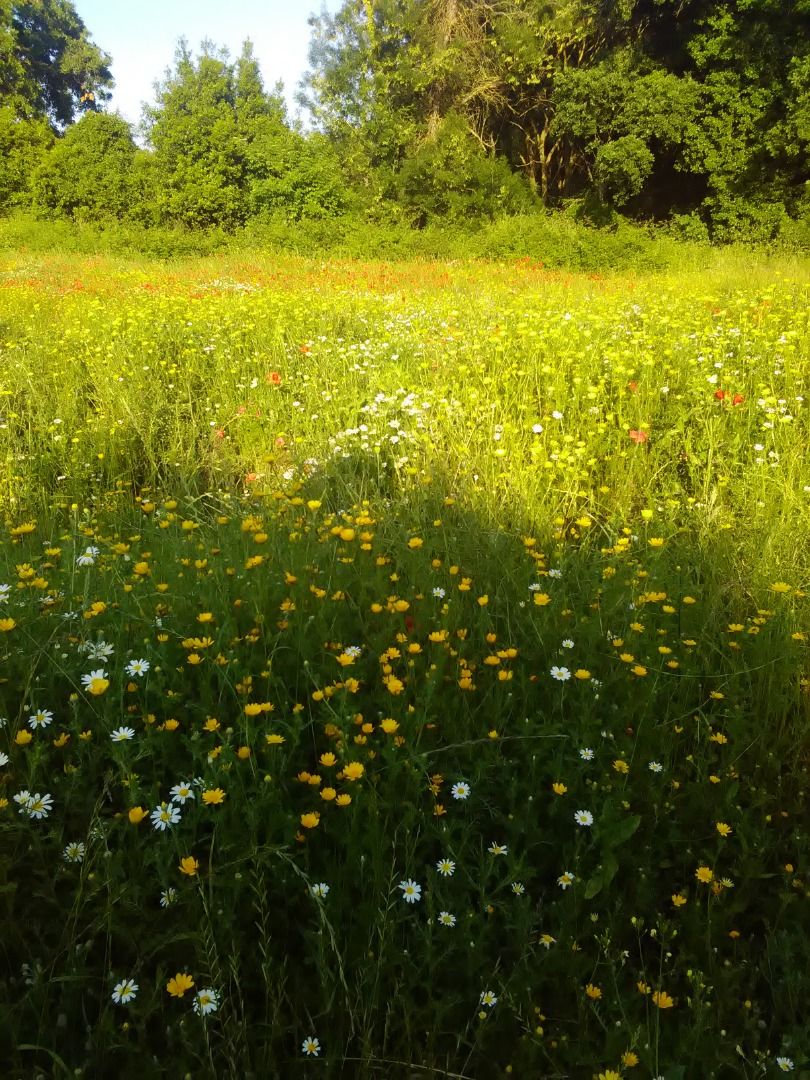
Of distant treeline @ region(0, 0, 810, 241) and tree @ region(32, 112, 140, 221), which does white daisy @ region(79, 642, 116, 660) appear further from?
tree @ region(32, 112, 140, 221)

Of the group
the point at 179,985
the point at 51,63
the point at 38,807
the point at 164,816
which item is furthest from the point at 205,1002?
the point at 51,63

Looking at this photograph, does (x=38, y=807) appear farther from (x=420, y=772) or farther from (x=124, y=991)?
(x=420, y=772)

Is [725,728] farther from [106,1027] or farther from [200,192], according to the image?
[200,192]

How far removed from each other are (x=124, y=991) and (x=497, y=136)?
2830 centimetres

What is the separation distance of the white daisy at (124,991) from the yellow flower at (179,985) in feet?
0.21

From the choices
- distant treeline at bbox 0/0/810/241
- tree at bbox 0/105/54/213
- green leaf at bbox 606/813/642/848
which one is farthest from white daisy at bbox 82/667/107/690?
tree at bbox 0/105/54/213

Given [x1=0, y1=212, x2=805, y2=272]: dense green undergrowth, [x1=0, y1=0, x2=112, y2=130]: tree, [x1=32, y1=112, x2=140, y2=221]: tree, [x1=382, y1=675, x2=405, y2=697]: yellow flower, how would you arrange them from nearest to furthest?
[x1=382, y1=675, x2=405, y2=697]: yellow flower, [x1=0, y1=212, x2=805, y2=272]: dense green undergrowth, [x1=32, y1=112, x2=140, y2=221]: tree, [x1=0, y1=0, x2=112, y2=130]: tree

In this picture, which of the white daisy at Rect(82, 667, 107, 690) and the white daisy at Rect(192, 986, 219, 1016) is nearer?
the white daisy at Rect(192, 986, 219, 1016)

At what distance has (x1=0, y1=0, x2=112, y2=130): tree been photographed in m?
34.8

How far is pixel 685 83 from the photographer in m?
18.7

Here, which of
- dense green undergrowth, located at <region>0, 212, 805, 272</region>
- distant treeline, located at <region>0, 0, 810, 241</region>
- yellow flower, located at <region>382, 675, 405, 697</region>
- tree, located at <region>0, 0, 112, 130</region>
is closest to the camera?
yellow flower, located at <region>382, 675, 405, 697</region>

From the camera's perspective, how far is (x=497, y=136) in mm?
24812

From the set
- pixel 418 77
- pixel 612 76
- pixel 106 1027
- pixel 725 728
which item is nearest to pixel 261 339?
pixel 725 728

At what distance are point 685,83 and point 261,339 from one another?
18663mm
